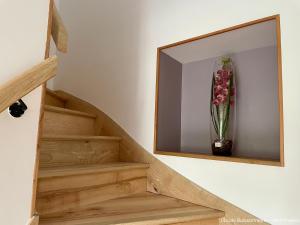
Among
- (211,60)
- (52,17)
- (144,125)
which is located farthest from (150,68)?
(52,17)

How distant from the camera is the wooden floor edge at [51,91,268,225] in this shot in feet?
4.20

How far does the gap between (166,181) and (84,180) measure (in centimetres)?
56

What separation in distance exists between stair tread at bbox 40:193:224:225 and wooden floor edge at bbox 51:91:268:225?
44mm

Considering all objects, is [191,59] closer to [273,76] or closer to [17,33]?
[273,76]

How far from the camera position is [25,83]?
25.2 inches

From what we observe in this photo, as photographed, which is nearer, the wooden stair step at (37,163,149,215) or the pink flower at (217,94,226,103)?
the wooden stair step at (37,163,149,215)

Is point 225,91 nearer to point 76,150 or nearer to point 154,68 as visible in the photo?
point 154,68

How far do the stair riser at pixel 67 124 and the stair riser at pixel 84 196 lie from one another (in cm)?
56

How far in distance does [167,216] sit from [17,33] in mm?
978

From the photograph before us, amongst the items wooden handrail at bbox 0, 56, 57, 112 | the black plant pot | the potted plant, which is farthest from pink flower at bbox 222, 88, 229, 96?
wooden handrail at bbox 0, 56, 57, 112

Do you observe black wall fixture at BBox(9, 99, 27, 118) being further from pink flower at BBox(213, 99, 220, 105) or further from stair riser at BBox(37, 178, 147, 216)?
pink flower at BBox(213, 99, 220, 105)

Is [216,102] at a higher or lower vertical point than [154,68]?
lower

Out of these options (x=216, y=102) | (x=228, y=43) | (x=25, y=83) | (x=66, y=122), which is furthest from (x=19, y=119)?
(x=228, y=43)

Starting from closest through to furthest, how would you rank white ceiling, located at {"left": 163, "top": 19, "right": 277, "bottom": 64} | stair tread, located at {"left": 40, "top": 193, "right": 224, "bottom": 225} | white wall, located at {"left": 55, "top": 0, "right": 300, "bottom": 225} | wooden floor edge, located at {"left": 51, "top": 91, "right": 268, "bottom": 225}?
stair tread, located at {"left": 40, "top": 193, "right": 224, "bottom": 225}, white wall, located at {"left": 55, "top": 0, "right": 300, "bottom": 225}, wooden floor edge, located at {"left": 51, "top": 91, "right": 268, "bottom": 225}, white ceiling, located at {"left": 163, "top": 19, "right": 277, "bottom": 64}
